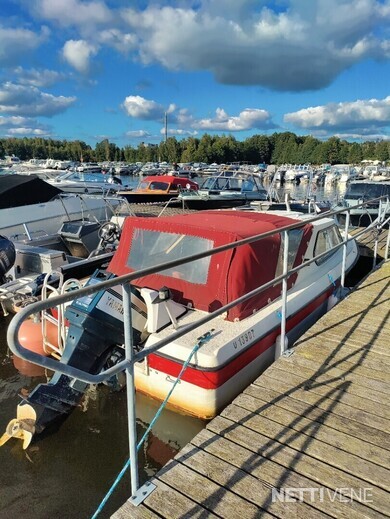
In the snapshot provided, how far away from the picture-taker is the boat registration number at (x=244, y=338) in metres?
3.75

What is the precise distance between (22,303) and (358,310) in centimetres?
463

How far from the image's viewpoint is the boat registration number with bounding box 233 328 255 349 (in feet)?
12.3

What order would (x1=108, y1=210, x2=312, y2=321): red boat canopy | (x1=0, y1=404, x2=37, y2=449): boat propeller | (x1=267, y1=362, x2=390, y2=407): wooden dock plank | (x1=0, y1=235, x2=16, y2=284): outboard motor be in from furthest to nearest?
(x1=0, y1=235, x2=16, y2=284): outboard motor < (x1=108, y1=210, x2=312, y2=321): red boat canopy < (x1=0, y1=404, x2=37, y2=449): boat propeller < (x1=267, y1=362, x2=390, y2=407): wooden dock plank

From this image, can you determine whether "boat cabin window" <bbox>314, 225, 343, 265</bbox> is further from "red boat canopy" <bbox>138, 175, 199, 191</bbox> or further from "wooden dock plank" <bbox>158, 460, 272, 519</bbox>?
"red boat canopy" <bbox>138, 175, 199, 191</bbox>

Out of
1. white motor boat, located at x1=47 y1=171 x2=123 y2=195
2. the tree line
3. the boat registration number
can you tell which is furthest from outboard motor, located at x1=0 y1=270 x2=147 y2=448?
the tree line

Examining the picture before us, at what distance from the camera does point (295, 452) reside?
254 cm

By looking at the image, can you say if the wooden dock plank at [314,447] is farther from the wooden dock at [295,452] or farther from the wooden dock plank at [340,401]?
the wooden dock plank at [340,401]

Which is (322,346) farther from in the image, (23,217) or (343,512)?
(23,217)

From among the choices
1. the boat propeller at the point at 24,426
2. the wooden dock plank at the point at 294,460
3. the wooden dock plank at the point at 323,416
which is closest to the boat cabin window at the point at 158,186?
the boat propeller at the point at 24,426

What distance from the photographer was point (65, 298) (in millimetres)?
1735

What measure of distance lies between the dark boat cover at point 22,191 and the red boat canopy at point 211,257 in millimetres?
7139

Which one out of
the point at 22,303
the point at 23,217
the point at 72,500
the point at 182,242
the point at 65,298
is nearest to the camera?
the point at 65,298

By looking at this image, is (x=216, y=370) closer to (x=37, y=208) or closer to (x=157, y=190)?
(x=37, y=208)

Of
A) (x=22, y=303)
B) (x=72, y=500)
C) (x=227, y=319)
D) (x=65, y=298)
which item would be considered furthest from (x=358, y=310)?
(x=22, y=303)
